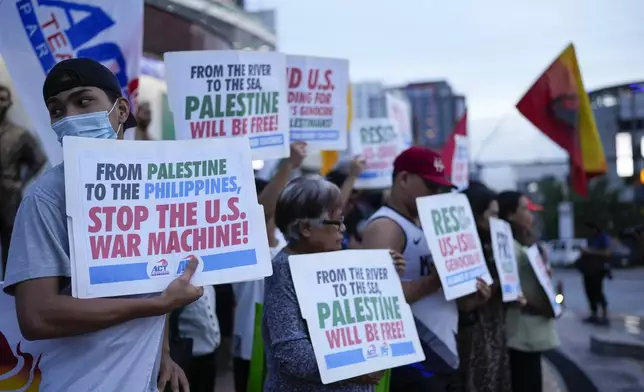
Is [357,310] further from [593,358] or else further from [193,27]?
[593,358]

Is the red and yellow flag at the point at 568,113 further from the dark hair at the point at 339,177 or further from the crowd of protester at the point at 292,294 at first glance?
the dark hair at the point at 339,177

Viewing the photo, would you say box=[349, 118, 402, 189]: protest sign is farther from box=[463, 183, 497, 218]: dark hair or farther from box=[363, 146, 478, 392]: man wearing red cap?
box=[363, 146, 478, 392]: man wearing red cap

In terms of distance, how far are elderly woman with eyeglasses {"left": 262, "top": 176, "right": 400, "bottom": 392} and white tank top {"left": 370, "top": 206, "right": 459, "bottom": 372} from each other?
90cm

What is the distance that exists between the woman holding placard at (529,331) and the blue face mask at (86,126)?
402 centimetres

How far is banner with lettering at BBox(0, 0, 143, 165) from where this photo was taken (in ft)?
12.7

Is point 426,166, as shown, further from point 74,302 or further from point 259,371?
point 74,302

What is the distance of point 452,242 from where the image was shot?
4.27 metres

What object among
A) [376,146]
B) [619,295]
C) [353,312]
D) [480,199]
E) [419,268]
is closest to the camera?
[353,312]

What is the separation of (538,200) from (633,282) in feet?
147

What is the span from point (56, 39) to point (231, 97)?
101 cm

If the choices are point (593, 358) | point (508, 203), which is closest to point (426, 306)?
point (508, 203)

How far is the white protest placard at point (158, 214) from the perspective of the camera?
2186 mm

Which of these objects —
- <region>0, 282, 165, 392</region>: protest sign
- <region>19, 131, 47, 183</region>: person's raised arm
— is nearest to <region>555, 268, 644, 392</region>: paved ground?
<region>19, 131, 47, 183</region>: person's raised arm

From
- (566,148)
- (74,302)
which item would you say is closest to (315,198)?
(74,302)
